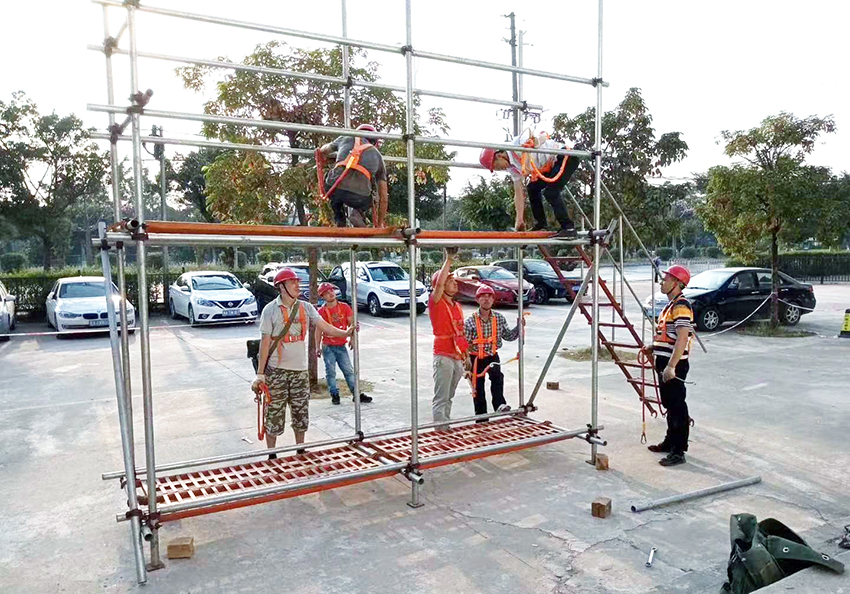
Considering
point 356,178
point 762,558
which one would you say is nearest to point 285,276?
point 356,178

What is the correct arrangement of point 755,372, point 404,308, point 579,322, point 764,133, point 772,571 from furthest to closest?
point 404,308 < point 579,322 < point 764,133 < point 755,372 < point 772,571

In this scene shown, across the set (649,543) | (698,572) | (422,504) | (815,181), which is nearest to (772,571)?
(698,572)

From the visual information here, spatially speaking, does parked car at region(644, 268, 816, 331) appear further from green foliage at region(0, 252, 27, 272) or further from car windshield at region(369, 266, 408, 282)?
green foliage at region(0, 252, 27, 272)

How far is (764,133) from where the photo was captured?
13.7 metres

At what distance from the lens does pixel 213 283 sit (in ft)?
58.1

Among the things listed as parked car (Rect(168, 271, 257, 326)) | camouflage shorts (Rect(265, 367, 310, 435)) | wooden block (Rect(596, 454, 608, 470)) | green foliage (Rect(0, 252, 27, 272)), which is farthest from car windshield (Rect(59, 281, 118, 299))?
green foliage (Rect(0, 252, 27, 272))

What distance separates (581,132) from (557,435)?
828 centimetres

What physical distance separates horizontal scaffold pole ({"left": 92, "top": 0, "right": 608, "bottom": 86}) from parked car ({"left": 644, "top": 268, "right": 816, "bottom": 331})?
407 inches

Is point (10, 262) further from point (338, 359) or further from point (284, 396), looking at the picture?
point (284, 396)

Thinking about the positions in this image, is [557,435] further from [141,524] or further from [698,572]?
[141,524]

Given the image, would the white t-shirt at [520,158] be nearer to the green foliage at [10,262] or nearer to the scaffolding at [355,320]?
the scaffolding at [355,320]

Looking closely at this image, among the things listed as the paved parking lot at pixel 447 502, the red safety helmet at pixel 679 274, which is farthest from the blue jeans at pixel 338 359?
the red safety helmet at pixel 679 274

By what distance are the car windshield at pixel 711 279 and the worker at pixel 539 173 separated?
10.3 meters

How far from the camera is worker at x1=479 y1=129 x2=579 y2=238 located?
234 inches
